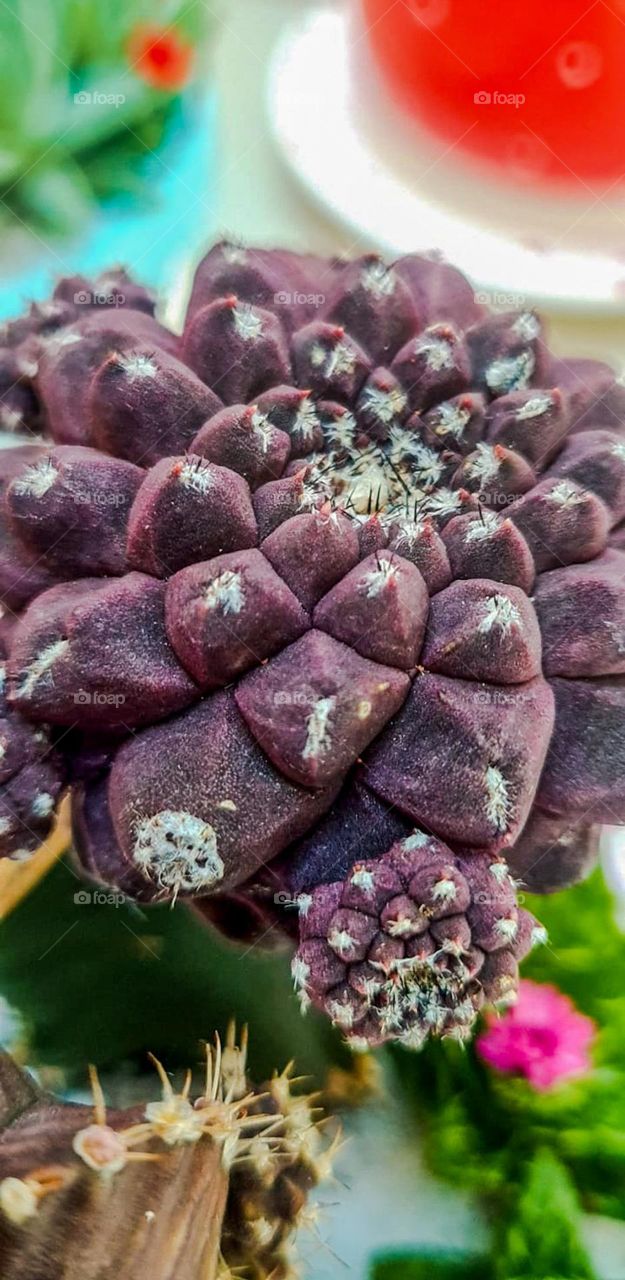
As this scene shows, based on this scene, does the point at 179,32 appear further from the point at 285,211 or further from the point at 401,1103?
the point at 401,1103

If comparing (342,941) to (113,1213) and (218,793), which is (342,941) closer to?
(218,793)

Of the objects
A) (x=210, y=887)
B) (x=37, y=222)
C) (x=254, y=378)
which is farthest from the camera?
(x=37, y=222)

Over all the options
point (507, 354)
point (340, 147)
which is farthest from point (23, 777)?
point (340, 147)

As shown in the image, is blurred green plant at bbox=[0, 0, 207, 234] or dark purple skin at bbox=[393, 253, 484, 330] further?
blurred green plant at bbox=[0, 0, 207, 234]

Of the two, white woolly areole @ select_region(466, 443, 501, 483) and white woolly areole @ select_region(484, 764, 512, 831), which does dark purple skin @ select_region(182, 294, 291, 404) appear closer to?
white woolly areole @ select_region(466, 443, 501, 483)

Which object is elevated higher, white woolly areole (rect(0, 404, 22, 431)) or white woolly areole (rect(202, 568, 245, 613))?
white woolly areole (rect(0, 404, 22, 431))

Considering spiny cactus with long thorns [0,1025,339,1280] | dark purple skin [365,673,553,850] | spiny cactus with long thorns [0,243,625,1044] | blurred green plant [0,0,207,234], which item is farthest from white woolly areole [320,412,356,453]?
blurred green plant [0,0,207,234]

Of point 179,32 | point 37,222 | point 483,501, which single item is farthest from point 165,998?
point 179,32
